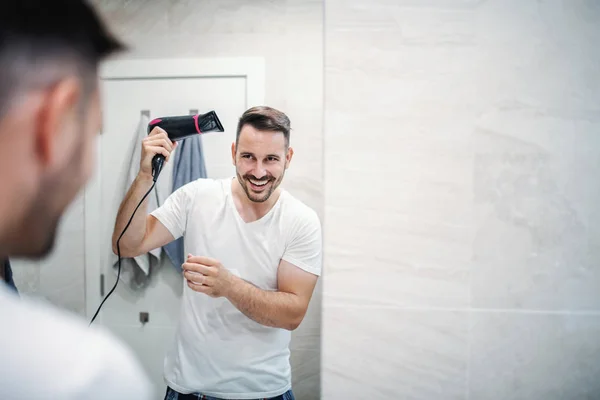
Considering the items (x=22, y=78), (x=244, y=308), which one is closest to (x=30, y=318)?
(x=22, y=78)

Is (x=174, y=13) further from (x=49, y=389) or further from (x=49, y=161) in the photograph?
(x=49, y=389)

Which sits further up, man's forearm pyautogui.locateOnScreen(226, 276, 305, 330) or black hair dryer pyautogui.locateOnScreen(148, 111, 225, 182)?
black hair dryer pyautogui.locateOnScreen(148, 111, 225, 182)

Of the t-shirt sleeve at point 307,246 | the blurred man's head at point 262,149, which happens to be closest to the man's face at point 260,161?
the blurred man's head at point 262,149

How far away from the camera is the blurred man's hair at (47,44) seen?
0.24 m

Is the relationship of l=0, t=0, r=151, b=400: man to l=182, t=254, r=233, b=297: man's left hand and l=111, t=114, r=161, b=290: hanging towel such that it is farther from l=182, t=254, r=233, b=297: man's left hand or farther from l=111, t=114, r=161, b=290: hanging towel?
l=111, t=114, r=161, b=290: hanging towel

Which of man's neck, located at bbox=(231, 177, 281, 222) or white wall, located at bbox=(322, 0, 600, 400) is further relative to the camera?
man's neck, located at bbox=(231, 177, 281, 222)

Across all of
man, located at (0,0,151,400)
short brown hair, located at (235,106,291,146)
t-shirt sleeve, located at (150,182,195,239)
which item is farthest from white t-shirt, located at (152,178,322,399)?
man, located at (0,0,151,400)

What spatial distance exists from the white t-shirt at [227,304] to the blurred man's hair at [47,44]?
1.54 ft

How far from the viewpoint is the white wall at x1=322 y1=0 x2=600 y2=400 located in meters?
0.57

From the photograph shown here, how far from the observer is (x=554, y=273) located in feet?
1.96

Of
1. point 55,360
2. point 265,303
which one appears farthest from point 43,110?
point 265,303

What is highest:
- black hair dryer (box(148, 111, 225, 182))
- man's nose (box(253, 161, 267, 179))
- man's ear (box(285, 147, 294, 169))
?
black hair dryer (box(148, 111, 225, 182))

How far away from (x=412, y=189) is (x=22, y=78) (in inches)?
21.2

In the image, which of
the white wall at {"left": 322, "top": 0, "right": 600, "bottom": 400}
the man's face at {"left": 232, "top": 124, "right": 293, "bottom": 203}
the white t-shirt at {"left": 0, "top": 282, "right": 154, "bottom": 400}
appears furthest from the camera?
the man's face at {"left": 232, "top": 124, "right": 293, "bottom": 203}
